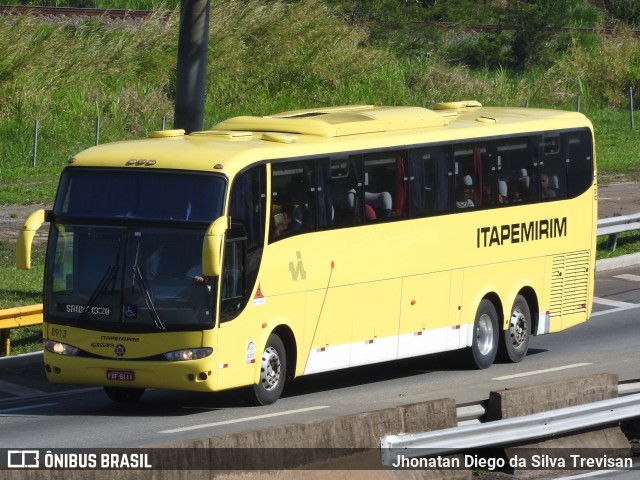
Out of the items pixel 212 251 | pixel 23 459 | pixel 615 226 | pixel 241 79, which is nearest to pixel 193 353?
pixel 212 251

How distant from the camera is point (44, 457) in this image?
11.6 m

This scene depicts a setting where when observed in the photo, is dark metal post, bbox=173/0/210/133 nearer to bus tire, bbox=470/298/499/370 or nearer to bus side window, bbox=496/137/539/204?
bus side window, bbox=496/137/539/204

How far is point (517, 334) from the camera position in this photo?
19.8 m

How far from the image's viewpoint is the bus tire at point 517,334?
1969 cm

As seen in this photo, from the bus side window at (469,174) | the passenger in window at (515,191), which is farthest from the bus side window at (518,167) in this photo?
the bus side window at (469,174)

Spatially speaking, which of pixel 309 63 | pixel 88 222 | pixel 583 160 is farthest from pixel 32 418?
pixel 309 63

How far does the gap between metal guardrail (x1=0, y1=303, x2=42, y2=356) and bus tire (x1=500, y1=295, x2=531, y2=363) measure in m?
5.99

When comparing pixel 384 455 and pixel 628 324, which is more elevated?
pixel 384 455

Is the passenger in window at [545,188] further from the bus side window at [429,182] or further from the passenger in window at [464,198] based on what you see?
the bus side window at [429,182]

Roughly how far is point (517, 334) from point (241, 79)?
24.1 metres

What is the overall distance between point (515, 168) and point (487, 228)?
110cm

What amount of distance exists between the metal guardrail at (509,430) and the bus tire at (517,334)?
22.2 ft

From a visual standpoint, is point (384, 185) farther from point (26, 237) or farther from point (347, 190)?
point (26, 237)

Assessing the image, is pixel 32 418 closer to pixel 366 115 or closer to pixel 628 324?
pixel 366 115
